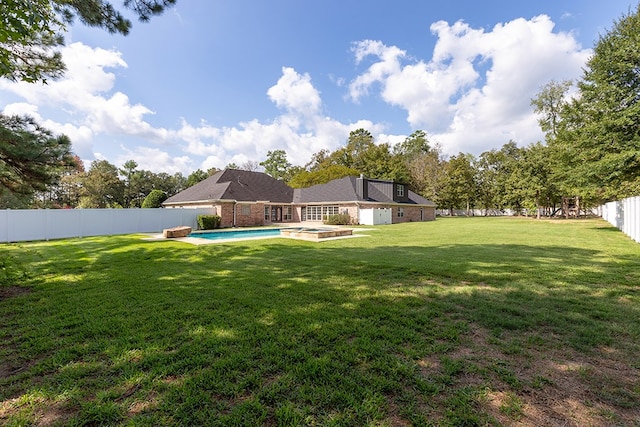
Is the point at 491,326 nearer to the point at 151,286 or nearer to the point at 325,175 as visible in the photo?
the point at 151,286

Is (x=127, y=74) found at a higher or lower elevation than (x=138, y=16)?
higher

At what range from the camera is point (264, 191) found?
98.6ft

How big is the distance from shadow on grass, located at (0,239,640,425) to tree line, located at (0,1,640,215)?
3.11m

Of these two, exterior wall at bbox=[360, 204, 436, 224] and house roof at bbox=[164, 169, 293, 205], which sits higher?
house roof at bbox=[164, 169, 293, 205]

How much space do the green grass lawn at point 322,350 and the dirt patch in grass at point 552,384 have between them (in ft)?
0.04

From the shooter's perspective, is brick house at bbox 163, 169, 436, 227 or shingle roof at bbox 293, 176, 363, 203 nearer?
brick house at bbox 163, 169, 436, 227

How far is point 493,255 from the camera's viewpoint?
8.82 metres

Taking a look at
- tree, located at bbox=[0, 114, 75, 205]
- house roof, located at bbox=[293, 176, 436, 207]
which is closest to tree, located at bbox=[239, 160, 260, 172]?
house roof, located at bbox=[293, 176, 436, 207]

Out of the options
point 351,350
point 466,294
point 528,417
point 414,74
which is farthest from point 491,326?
point 414,74

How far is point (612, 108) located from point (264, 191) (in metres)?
26.6

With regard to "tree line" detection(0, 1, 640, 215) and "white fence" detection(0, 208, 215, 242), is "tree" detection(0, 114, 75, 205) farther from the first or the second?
"white fence" detection(0, 208, 215, 242)

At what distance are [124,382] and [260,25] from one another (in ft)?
53.6

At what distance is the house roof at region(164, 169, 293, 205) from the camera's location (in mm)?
25016

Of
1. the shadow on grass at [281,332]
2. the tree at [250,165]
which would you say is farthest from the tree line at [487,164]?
the shadow on grass at [281,332]
